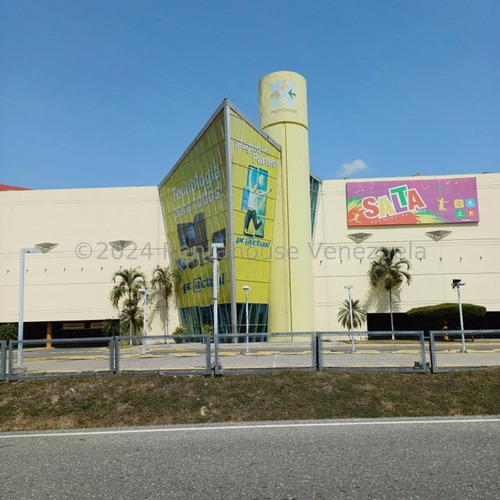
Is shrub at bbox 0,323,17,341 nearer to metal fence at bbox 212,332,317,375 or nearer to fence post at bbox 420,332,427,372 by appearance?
metal fence at bbox 212,332,317,375

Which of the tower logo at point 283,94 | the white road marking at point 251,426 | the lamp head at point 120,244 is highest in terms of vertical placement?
the tower logo at point 283,94

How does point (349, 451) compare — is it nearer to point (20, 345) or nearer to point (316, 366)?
point (316, 366)

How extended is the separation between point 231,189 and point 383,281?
18729mm

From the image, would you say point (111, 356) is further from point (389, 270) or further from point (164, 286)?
point (389, 270)

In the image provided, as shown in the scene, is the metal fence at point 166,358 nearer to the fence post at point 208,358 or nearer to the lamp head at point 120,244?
the fence post at point 208,358

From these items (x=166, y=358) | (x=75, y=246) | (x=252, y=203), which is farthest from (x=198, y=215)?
(x=166, y=358)

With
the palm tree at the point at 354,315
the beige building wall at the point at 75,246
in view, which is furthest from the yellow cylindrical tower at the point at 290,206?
the beige building wall at the point at 75,246

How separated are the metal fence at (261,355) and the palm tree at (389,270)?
93.1 feet

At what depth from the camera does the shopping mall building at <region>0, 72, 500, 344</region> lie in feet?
126

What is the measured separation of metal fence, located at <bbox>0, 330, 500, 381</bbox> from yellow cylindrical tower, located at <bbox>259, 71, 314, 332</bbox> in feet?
74.5

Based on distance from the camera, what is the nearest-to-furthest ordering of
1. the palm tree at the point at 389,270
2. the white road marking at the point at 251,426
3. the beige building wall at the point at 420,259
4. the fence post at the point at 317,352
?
the white road marking at the point at 251,426 → the fence post at the point at 317,352 → the palm tree at the point at 389,270 → the beige building wall at the point at 420,259

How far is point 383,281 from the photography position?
4356cm

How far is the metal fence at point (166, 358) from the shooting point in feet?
38.3

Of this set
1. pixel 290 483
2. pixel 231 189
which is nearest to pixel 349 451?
pixel 290 483
